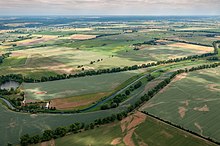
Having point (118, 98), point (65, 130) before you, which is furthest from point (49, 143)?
point (118, 98)

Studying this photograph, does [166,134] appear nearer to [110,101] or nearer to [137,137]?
[137,137]

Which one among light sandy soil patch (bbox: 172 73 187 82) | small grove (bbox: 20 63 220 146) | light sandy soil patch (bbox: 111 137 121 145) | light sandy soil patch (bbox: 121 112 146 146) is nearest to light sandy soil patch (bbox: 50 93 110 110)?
small grove (bbox: 20 63 220 146)

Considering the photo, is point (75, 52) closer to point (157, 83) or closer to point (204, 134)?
point (157, 83)

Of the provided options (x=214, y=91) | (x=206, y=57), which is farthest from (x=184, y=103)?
(x=206, y=57)

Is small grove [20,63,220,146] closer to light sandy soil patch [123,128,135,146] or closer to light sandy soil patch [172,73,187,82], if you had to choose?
light sandy soil patch [123,128,135,146]

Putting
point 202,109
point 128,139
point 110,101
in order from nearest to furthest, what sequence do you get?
1. point 128,139
2. point 202,109
3. point 110,101

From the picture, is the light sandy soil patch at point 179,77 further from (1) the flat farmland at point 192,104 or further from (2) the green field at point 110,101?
(2) the green field at point 110,101

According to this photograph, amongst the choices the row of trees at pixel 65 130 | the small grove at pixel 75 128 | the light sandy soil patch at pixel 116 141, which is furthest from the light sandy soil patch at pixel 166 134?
the row of trees at pixel 65 130

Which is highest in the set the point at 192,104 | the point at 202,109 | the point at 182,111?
the point at 192,104
